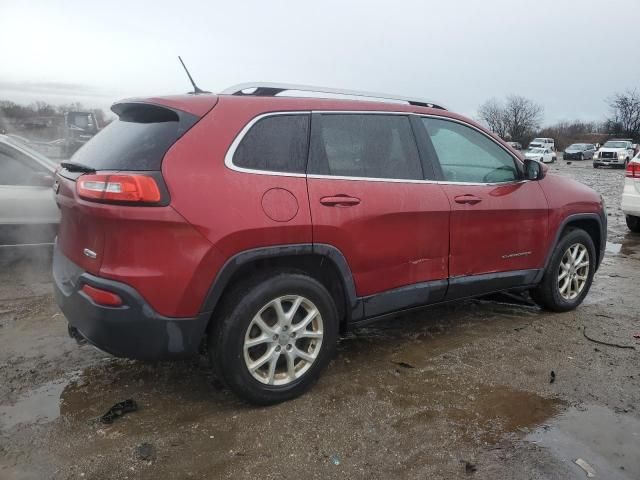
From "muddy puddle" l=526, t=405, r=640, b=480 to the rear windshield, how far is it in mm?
2408

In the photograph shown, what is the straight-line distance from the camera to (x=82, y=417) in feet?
9.74

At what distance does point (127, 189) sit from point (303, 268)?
1.08 metres

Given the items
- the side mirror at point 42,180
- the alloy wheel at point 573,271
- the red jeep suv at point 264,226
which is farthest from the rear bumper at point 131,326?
the side mirror at point 42,180

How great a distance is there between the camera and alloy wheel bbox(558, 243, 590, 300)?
185 inches

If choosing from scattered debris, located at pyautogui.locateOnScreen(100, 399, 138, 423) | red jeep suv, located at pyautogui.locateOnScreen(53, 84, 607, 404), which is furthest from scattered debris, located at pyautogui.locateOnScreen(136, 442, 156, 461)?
red jeep suv, located at pyautogui.locateOnScreen(53, 84, 607, 404)

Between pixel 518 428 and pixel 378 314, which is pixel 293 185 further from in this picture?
pixel 518 428

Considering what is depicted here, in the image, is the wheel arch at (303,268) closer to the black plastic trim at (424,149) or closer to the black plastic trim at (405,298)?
the black plastic trim at (405,298)

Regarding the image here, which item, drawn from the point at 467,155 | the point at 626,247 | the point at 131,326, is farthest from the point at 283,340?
the point at 626,247

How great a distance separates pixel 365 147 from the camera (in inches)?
134

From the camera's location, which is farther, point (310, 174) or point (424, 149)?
point (424, 149)

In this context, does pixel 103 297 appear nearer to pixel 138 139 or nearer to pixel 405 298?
pixel 138 139

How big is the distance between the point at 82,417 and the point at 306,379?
125 cm

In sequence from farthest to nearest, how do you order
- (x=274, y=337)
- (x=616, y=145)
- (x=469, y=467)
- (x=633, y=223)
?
(x=616, y=145), (x=633, y=223), (x=274, y=337), (x=469, y=467)

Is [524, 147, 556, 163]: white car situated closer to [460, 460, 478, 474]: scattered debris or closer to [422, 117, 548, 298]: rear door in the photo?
[422, 117, 548, 298]: rear door
